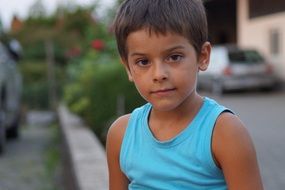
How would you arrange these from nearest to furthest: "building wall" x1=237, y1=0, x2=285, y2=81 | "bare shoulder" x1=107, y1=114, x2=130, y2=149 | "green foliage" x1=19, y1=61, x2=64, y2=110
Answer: "bare shoulder" x1=107, y1=114, x2=130, y2=149 → "green foliage" x1=19, y1=61, x2=64, y2=110 → "building wall" x1=237, y1=0, x2=285, y2=81

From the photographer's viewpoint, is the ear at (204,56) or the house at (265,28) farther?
the house at (265,28)

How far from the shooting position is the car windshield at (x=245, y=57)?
21.1 meters

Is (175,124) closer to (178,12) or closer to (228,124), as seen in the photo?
(228,124)

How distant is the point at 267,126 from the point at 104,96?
4.16 m

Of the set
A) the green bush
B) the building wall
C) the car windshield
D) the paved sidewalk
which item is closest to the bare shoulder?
the paved sidewalk

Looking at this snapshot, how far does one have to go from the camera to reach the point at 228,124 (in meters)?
1.80

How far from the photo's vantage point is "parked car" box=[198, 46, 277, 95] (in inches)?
827

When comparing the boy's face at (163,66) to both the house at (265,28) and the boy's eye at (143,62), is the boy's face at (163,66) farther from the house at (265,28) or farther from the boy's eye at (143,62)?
the house at (265,28)

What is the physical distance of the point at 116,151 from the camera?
2.08 meters

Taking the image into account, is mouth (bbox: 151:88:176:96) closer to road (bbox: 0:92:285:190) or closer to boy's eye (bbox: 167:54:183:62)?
boy's eye (bbox: 167:54:183:62)

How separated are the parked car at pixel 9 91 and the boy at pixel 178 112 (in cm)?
708

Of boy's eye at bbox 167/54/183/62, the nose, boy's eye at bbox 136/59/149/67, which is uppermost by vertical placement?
boy's eye at bbox 167/54/183/62

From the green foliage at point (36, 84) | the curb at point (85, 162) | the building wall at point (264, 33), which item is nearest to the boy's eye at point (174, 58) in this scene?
the curb at point (85, 162)

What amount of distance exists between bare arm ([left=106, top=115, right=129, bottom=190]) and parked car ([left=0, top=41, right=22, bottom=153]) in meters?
6.84
